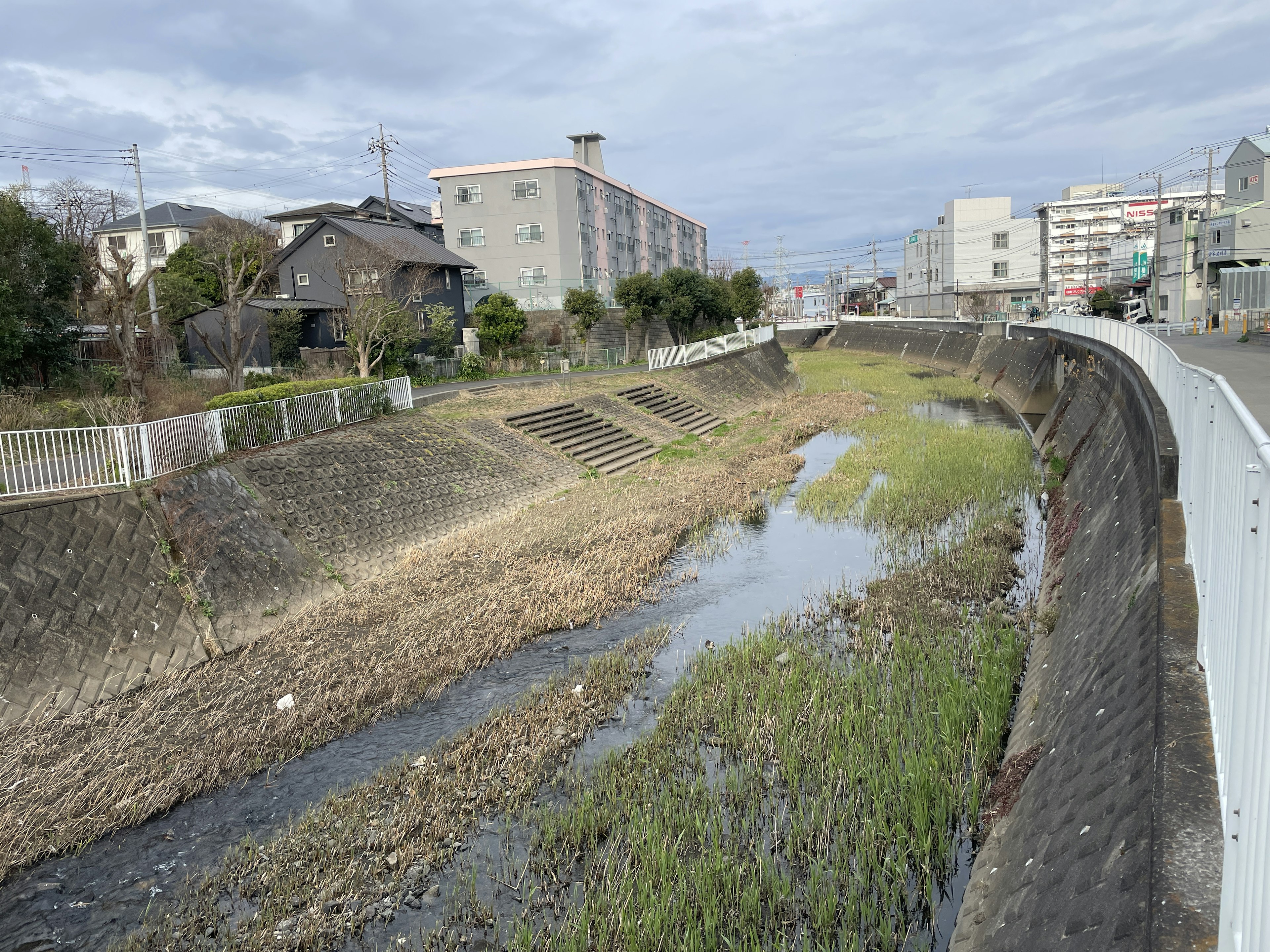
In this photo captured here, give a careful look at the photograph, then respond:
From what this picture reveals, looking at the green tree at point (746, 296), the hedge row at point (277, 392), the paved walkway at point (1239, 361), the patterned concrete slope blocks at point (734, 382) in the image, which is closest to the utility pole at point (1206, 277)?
the paved walkway at point (1239, 361)

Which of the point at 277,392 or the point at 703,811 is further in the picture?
the point at 277,392

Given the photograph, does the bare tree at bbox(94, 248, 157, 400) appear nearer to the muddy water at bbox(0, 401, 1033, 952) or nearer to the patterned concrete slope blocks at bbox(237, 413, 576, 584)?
the patterned concrete slope blocks at bbox(237, 413, 576, 584)

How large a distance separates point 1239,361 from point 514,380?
2430cm

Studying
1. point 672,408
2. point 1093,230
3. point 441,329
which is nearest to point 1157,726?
point 672,408

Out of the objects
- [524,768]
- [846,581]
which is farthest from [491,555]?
[524,768]

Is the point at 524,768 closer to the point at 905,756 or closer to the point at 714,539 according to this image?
the point at 905,756

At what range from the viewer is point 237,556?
508 inches

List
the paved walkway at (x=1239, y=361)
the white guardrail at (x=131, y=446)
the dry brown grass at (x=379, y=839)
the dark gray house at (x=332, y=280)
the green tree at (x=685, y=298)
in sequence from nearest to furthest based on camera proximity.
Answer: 1. the dry brown grass at (x=379, y=839)
2. the white guardrail at (x=131, y=446)
3. the paved walkway at (x=1239, y=361)
4. the dark gray house at (x=332, y=280)
5. the green tree at (x=685, y=298)

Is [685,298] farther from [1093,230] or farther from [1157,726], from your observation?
[1093,230]

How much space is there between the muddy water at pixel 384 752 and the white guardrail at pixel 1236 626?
2.90 m

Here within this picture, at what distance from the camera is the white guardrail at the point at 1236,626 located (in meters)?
2.71

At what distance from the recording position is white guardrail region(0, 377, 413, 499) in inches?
461

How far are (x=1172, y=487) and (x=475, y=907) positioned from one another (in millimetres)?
7984

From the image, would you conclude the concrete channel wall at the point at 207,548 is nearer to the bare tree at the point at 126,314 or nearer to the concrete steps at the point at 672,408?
the bare tree at the point at 126,314
